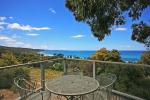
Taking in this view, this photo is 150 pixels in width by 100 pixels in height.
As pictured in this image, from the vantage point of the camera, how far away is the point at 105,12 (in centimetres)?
545

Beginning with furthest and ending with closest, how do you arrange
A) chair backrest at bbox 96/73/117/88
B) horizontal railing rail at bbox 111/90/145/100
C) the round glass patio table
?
1. horizontal railing rail at bbox 111/90/145/100
2. chair backrest at bbox 96/73/117/88
3. the round glass patio table

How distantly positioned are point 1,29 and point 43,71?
1099 inches

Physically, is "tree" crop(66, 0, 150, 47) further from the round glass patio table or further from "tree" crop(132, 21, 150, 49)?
the round glass patio table

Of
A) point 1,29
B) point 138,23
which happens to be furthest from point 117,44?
point 138,23

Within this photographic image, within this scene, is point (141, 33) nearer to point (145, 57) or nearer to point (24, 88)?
point (24, 88)

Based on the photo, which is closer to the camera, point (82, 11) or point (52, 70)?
point (82, 11)

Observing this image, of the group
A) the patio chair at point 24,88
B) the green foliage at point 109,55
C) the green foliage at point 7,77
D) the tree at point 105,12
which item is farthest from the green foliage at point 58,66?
the patio chair at point 24,88

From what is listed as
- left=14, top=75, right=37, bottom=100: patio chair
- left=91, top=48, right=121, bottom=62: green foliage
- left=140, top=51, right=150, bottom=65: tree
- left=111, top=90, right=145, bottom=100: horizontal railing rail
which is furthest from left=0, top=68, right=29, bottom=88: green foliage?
left=140, top=51, right=150, bottom=65: tree

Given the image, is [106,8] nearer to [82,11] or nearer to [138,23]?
[82,11]

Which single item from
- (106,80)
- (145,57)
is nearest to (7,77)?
(106,80)

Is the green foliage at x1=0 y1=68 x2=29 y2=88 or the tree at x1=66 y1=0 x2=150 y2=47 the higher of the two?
the tree at x1=66 y1=0 x2=150 y2=47

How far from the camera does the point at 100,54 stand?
9531mm

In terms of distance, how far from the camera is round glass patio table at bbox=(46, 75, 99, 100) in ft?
11.8

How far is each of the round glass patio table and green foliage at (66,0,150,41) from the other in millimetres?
1806
